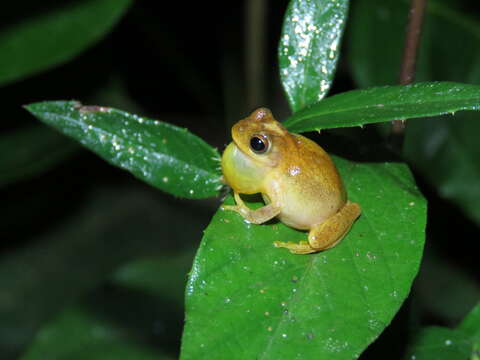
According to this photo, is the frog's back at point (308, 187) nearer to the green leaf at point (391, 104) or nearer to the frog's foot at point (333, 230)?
the frog's foot at point (333, 230)

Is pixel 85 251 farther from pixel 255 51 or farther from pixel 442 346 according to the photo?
pixel 442 346

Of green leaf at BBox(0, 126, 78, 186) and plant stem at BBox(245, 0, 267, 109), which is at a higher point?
plant stem at BBox(245, 0, 267, 109)

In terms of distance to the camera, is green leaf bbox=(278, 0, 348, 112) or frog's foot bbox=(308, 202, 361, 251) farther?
green leaf bbox=(278, 0, 348, 112)

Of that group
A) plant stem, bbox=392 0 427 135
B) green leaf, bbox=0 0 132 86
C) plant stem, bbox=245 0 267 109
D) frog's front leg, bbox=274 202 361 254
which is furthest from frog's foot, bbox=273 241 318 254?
plant stem, bbox=245 0 267 109

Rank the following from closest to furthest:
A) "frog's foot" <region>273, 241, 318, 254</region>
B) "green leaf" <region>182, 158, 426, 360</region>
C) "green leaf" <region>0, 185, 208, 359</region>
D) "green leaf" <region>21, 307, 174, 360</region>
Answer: "green leaf" <region>182, 158, 426, 360</region> < "frog's foot" <region>273, 241, 318, 254</region> < "green leaf" <region>21, 307, 174, 360</region> < "green leaf" <region>0, 185, 208, 359</region>

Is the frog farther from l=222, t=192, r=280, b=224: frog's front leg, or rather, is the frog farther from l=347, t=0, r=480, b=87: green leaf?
l=347, t=0, r=480, b=87: green leaf

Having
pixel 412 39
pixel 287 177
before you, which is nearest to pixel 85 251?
pixel 287 177
